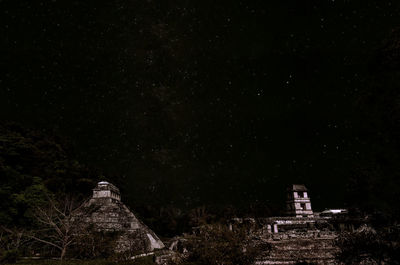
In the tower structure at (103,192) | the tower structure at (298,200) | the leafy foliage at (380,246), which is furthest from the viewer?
the tower structure at (298,200)

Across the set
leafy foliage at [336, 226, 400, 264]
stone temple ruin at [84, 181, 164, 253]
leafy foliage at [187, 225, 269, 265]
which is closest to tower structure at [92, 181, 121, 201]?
stone temple ruin at [84, 181, 164, 253]

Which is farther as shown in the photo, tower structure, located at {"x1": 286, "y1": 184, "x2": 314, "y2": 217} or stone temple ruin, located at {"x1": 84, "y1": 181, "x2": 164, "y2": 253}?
tower structure, located at {"x1": 286, "y1": 184, "x2": 314, "y2": 217}

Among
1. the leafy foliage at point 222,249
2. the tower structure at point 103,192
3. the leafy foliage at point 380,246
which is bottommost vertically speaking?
the leafy foliage at point 222,249

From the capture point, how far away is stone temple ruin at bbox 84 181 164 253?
1002 inches

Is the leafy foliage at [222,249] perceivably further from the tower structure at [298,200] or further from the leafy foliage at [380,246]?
the tower structure at [298,200]

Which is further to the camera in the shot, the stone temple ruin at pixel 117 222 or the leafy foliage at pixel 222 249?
the stone temple ruin at pixel 117 222

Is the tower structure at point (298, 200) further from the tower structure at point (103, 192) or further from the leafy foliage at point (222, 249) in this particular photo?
the tower structure at point (103, 192)

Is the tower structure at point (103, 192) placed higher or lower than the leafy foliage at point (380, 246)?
higher

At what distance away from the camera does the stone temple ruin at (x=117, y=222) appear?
83.5 feet

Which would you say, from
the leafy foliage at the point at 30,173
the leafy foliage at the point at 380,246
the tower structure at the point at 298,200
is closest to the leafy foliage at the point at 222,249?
the leafy foliage at the point at 380,246

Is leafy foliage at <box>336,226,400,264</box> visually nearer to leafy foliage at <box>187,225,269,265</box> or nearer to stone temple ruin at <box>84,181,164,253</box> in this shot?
leafy foliage at <box>187,225,269,265</box>

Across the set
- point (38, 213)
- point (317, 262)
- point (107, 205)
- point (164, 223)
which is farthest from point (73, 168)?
point (317, 262)

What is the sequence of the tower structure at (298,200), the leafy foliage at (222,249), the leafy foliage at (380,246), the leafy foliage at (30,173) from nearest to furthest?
the leafy foliage at (380,246), the leafy foliage at (222,249), the leafy foliage at (30,173), the tower structure at (298,200)

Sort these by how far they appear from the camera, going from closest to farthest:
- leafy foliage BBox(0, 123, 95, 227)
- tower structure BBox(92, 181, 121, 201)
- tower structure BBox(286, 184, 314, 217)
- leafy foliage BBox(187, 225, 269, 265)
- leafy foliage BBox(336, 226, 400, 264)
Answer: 1. leafy foliage BBox(336, 226, 400, 264)
2. leafy foliage BBox(187, 225, 269, 265)
3. leafy foliage BBox(0, 123, 95, 227)
4. tower structure BBox(92, 181, 121, 201)
5. tower structure BBox(286, 184, 314, 217)
